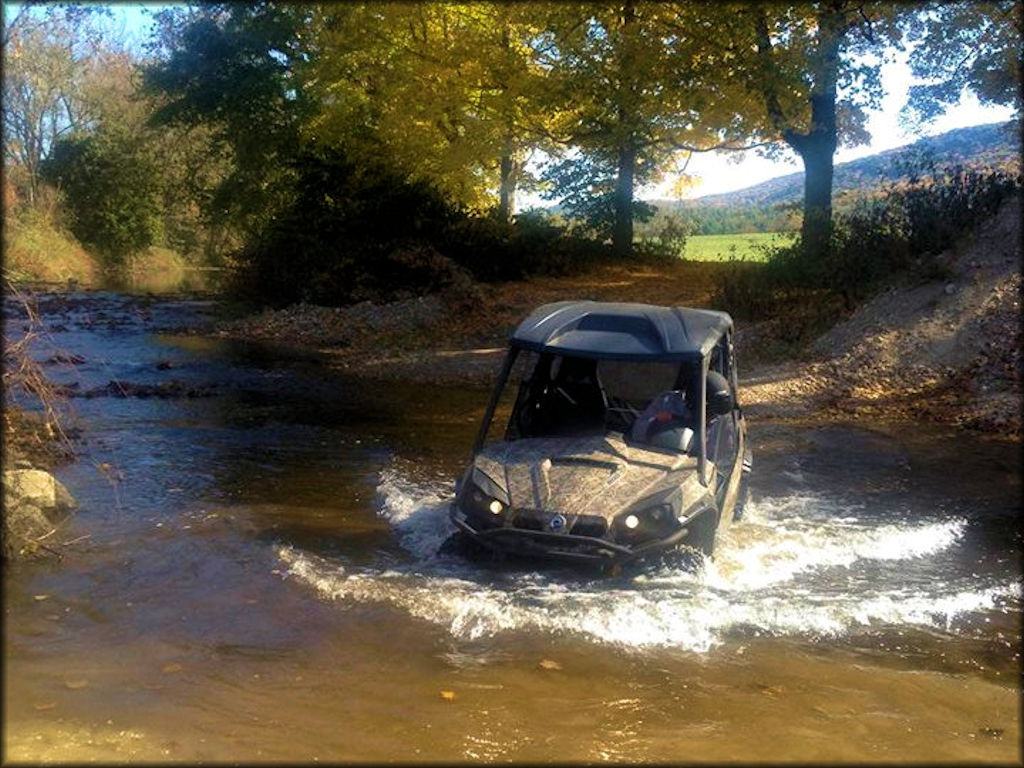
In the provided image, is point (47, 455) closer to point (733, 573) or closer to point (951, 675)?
point (733, 573)

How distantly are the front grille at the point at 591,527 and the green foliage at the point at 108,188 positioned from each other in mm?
46008

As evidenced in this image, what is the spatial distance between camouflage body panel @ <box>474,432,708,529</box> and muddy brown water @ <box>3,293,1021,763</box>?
0.54 metres

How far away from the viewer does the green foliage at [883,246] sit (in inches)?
688

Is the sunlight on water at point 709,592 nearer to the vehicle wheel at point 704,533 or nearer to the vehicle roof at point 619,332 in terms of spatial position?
the vehicle wheel at point 704,533

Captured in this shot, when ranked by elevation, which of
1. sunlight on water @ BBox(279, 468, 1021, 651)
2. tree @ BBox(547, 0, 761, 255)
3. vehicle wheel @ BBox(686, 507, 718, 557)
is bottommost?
sunlight on water @ BBox(279, 468, 1021, 651)

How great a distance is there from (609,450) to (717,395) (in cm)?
98

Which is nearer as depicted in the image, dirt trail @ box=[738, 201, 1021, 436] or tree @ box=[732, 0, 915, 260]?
dirt trail @ box=[738, 201, 1021, 436]

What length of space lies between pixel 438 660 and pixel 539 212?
80.7ft

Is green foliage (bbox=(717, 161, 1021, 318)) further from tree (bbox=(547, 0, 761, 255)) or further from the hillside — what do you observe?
tree (bbox=(547, 0, 761, 255))

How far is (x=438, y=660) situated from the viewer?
6004mm

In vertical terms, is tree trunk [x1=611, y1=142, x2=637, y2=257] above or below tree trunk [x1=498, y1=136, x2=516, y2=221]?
below

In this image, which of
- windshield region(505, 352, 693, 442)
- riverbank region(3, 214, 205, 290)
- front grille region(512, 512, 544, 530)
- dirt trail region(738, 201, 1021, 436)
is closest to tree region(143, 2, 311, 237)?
riverbank region(3, 214, 205, 290)

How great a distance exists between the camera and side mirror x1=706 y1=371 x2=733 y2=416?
7.95m

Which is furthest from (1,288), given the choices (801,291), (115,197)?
(115,197)
